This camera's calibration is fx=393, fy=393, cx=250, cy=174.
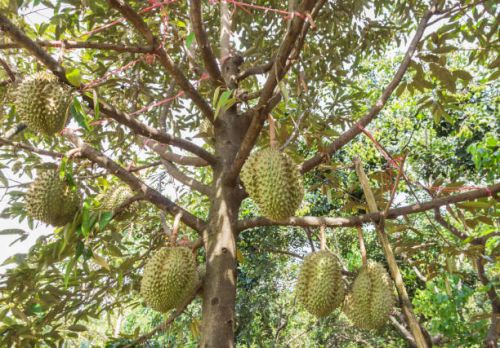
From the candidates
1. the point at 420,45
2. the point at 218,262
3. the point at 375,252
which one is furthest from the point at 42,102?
the point at 375,252

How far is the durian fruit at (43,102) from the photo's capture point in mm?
1325

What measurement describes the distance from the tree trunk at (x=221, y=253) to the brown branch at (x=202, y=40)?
231 millimetres

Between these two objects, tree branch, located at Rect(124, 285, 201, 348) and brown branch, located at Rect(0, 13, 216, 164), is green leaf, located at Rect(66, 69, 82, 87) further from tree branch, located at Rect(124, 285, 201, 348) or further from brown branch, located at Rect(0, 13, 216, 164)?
tree branch, located at Rect(124, 285, 201, 348)

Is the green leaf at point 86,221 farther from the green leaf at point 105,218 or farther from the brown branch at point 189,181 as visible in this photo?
the brown branch at point 189,181

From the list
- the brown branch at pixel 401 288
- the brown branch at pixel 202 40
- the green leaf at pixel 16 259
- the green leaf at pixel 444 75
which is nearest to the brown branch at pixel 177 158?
the brown branch at pixel 202 40

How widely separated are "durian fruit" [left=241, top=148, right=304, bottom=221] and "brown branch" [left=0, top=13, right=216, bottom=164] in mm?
407

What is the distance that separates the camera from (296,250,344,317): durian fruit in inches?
58.4

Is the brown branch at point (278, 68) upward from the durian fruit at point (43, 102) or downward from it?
downward

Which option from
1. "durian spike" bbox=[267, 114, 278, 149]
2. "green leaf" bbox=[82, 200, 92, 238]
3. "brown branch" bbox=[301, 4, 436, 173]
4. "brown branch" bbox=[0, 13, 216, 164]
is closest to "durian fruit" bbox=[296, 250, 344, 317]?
"brown branch" bbox=[301, 4, 436, 173]

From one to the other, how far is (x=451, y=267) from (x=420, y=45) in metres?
0.98

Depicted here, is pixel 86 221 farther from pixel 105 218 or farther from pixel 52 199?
pixel 52 199

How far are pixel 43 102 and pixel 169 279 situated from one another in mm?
758

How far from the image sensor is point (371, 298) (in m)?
1.54

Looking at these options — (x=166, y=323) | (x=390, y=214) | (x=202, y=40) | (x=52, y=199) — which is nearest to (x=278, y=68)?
(x=202, y=40)
